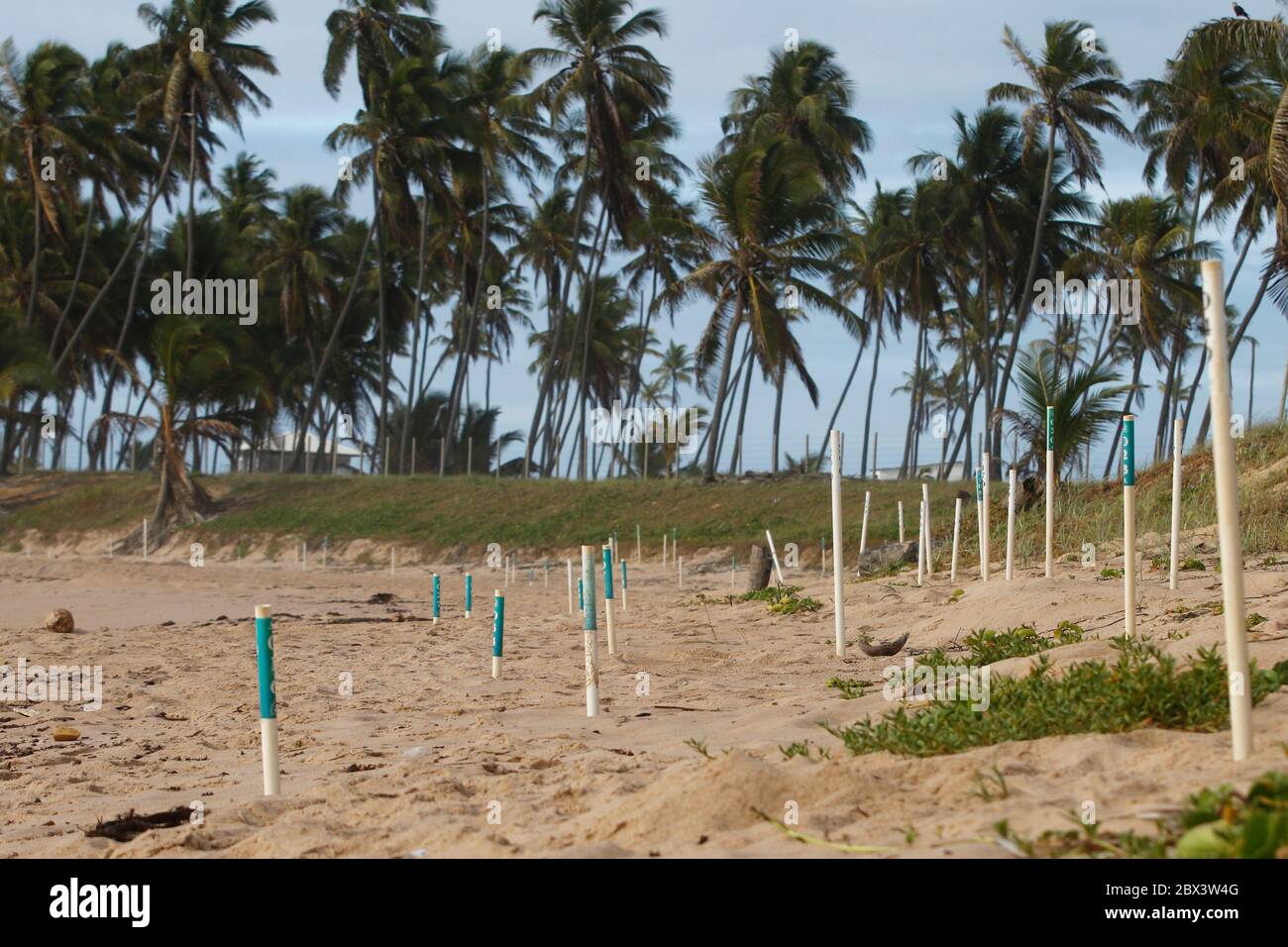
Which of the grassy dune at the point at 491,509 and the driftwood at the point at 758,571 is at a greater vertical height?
the grassy dune at the point at 491,509

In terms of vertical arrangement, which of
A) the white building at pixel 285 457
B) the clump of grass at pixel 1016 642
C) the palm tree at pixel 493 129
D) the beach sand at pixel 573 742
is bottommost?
the beach sand at pixel 573 742

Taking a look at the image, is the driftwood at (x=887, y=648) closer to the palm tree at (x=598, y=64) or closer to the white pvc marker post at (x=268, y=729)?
the white pvc marker post at (x=268, y=729)

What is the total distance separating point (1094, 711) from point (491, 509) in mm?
27792

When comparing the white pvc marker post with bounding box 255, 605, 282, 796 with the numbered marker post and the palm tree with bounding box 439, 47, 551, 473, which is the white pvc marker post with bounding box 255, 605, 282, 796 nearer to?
the numbered marker post

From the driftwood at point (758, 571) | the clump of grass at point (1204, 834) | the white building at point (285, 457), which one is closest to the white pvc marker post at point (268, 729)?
the clump of grass at point (1204, 834)

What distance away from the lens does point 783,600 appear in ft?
44.6

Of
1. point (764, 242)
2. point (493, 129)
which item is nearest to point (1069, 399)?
point (764, 242)

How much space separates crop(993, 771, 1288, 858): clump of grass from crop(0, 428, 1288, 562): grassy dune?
50.9ft

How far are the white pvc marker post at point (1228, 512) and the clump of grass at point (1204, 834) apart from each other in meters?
0.58

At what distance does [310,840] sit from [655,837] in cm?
131

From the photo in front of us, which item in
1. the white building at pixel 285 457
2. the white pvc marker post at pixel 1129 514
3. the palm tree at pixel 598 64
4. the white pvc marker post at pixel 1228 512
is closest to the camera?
the white pvc marker post at pixel 1228 512

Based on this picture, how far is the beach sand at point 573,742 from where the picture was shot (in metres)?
3.97
